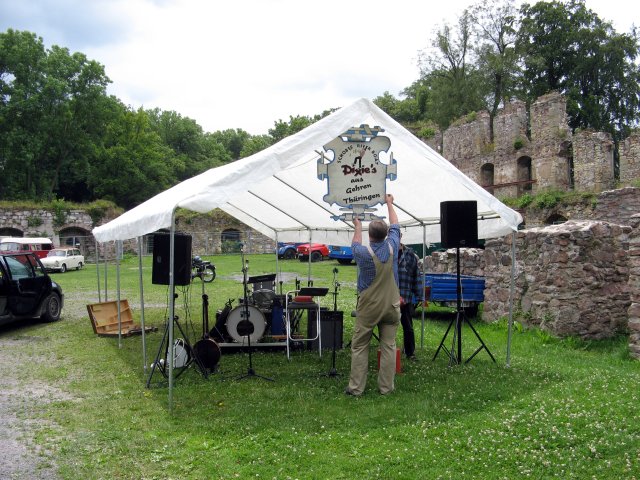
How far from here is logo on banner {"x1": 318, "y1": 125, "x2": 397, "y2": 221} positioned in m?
6.65

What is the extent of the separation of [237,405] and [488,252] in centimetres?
701

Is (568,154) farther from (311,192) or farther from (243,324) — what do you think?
(243,324)

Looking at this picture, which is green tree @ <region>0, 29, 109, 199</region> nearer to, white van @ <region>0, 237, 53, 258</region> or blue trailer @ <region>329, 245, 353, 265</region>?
white van @ <region>0, 237, 53, 258</region>

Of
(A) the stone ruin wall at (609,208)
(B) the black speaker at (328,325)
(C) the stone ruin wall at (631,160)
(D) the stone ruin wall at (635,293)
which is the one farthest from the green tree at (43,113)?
(D) the stone ruin wall at (635,293)

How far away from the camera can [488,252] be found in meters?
11.2

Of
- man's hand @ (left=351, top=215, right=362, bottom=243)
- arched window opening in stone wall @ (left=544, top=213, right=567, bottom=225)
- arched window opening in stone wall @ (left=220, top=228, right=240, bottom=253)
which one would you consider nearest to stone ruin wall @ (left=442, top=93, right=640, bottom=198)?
arched window opening in stone wall @ (left=544, top=213, right=567, bottom=225)

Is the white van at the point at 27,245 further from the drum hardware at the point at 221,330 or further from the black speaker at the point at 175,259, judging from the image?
the black speaker at the point at 175,259

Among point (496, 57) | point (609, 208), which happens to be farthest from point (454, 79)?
point (609, 208)

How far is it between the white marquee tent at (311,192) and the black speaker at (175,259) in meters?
0.32

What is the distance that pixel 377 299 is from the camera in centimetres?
582

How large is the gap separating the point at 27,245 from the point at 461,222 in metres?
25.3

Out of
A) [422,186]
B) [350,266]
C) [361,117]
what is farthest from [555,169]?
[361,117]

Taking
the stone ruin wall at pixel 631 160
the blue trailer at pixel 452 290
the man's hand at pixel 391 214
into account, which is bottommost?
the blue trailer at pixel 452 290

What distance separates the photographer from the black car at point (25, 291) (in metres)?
10.4
